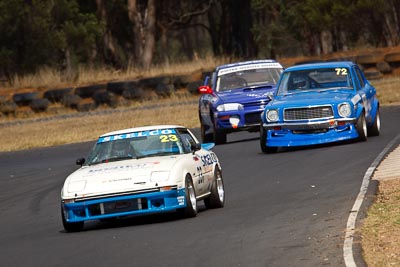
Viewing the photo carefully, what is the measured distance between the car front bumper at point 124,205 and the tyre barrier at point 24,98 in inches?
1170

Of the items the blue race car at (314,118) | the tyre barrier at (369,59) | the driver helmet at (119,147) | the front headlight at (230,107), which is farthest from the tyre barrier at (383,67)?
the driver helmet at (119,147)

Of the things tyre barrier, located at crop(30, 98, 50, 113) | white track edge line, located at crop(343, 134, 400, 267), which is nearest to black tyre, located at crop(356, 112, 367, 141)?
white track edge line, located at crop(343, 134, 400, 267)

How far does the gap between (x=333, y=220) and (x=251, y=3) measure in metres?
46.1

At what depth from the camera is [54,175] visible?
859 inches

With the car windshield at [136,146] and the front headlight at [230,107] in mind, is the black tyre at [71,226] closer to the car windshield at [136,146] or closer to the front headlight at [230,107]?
the car windshield at [136,146]

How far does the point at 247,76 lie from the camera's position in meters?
25.8

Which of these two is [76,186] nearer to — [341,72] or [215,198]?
[215,198]

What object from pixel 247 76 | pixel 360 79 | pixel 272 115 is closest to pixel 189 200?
pixel 272 115

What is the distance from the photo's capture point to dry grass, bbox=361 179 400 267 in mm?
9477

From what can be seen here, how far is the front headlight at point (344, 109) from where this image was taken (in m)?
21.0

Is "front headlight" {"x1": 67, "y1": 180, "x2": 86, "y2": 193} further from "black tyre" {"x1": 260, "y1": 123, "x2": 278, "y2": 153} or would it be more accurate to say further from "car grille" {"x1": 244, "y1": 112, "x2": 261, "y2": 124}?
"car grille" {"x1": 244, "y1": 112, "x2": 261, "y2": 124}

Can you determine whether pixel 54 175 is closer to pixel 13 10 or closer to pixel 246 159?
pixel 246 159

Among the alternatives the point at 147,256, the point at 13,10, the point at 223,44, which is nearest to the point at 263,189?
the point at 147,256

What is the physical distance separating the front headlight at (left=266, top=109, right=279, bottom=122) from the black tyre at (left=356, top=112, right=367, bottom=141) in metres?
1.41
